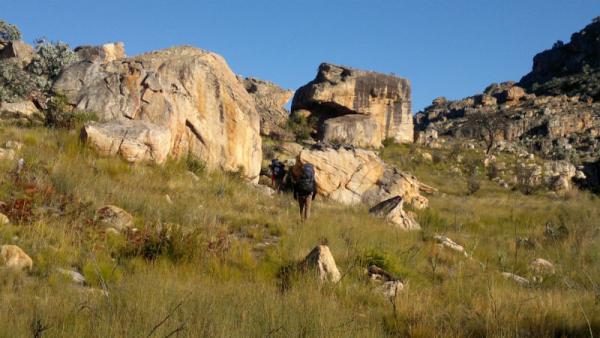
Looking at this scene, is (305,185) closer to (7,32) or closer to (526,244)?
(526,244)

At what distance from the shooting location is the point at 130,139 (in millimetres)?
11234

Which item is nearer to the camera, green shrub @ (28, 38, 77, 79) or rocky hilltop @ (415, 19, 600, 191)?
green shrub @ (28, 38, 77, 79)

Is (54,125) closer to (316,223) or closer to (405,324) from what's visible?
(316,223)

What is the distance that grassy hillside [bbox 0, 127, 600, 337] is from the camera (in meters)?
3.73

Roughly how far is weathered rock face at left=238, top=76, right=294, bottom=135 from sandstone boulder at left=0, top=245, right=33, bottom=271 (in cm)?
2759

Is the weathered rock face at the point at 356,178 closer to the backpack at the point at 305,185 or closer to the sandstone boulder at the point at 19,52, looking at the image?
the backpack at the point at 305,185

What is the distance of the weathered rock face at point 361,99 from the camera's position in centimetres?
3631

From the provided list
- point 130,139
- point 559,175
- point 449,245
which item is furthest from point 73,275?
point 559,175

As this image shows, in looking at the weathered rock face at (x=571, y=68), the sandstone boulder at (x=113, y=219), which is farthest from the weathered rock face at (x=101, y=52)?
the weathered rock face at (x=571, y=68)

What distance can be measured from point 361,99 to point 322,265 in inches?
1263

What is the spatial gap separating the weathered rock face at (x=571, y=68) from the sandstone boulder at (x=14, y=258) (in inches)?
2754

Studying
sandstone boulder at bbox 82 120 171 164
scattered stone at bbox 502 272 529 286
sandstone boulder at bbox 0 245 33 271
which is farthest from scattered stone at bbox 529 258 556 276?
sandstone boulder at bbox 82 120 171 164

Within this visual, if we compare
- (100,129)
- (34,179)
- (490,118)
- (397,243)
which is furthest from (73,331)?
(490,118)

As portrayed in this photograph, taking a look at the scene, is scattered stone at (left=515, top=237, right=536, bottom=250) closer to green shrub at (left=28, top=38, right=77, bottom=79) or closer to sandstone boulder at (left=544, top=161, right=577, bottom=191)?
green shrub at (left=28, top=38, right=77, bottom=79)
